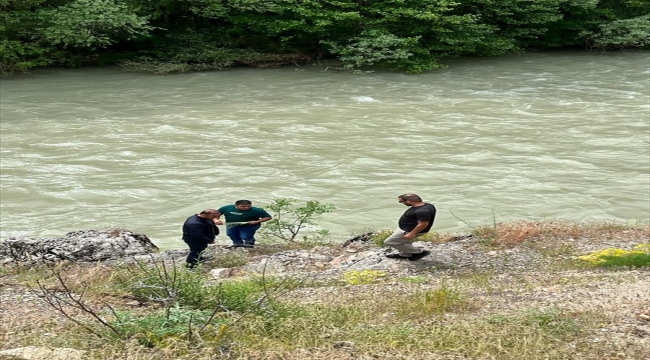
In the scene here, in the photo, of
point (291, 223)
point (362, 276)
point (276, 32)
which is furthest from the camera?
point (276, 32)

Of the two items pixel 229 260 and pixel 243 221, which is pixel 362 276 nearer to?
pixel 229 260

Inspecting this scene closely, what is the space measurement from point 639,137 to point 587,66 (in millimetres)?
12584

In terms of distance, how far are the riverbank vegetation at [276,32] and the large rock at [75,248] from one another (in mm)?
18860

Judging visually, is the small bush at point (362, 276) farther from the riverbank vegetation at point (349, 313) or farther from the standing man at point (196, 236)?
the standing man at point (196, 236)

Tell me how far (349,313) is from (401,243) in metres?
3.40

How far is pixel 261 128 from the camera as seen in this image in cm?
2158

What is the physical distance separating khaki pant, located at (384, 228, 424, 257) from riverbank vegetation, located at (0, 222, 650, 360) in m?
0.37

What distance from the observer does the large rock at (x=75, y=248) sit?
10.3m

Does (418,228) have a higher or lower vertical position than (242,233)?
higher

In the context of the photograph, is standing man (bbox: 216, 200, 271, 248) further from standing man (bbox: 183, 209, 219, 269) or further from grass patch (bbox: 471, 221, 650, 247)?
grass patch (bbox: 471, 221, 650, 247)

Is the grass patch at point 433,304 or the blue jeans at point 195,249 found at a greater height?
the grass patch at point 433,304

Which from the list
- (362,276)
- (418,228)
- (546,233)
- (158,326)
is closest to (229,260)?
(362,276)

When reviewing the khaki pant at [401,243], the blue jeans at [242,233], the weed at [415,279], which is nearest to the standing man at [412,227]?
the khaki pant at [401,243]

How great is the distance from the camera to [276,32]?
31.5m
